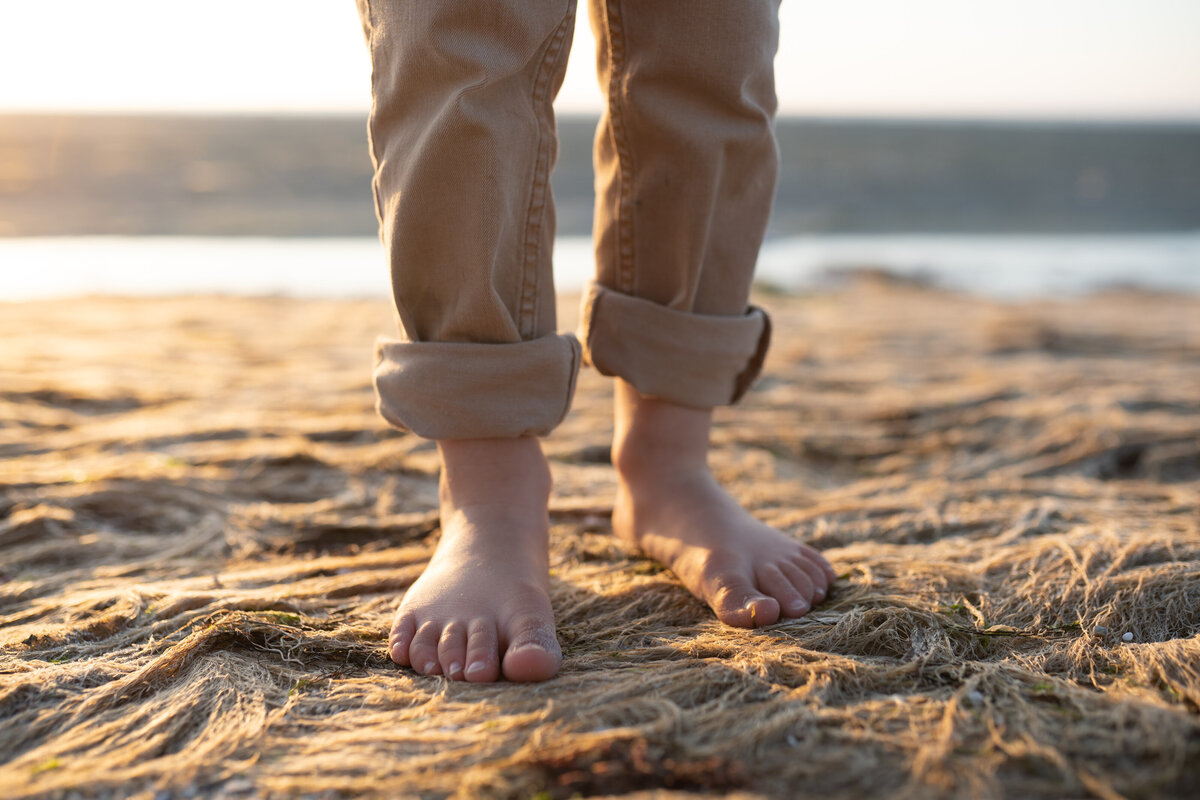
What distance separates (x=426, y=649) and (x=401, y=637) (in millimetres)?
45

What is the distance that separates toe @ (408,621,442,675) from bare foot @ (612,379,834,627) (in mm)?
355

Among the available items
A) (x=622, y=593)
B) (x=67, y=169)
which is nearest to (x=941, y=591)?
(x=622, y=593)

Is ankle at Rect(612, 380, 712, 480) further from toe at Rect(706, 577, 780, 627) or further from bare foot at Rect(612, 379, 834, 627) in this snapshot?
toe at Rect(706, 577, 780, 627)

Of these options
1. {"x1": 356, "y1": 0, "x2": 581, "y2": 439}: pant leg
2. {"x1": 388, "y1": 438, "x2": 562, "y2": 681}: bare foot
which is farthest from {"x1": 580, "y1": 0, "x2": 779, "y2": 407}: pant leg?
{"x1": 388, "y1": 438, "x2": 562, "y2": 681}: bare foot

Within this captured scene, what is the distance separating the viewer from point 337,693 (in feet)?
3.06

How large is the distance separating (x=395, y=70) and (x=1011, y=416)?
172 cm

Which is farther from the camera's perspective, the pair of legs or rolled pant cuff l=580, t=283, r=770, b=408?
rolled pant cuff l=580, t=283, r=770, b=408

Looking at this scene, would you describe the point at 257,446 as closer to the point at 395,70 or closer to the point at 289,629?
the point at 289,629

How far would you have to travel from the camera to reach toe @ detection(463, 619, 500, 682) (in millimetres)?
957

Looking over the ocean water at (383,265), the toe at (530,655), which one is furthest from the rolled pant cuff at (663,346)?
the ocean water at (383,265)

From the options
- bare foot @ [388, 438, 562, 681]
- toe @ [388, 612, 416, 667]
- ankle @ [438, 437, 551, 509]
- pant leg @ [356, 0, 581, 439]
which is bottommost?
toe @ [388, 612, 416, 667]

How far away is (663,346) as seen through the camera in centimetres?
125

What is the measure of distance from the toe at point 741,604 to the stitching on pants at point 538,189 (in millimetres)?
409

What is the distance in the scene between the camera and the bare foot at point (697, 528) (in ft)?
3.71
